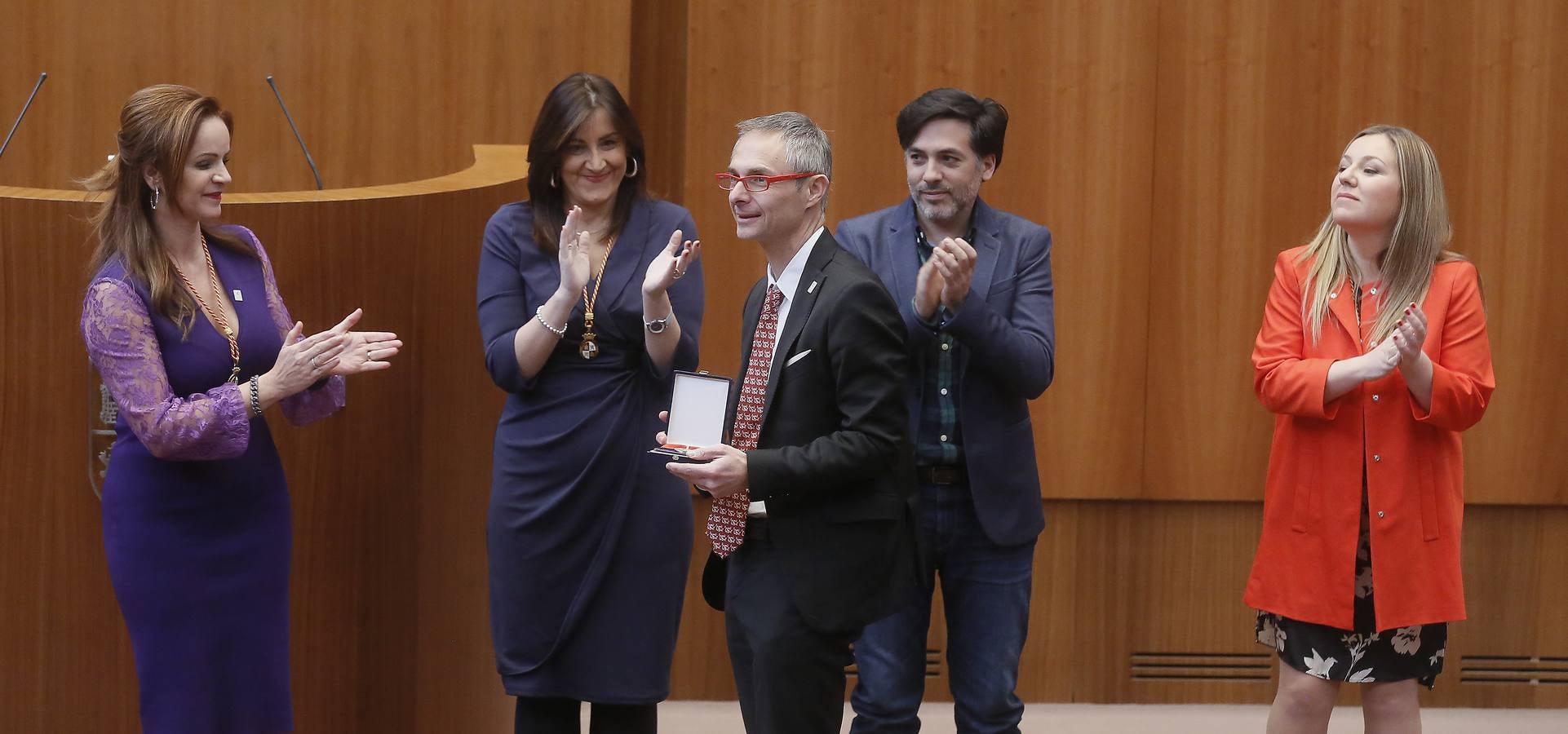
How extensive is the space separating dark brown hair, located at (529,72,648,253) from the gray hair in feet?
2.03

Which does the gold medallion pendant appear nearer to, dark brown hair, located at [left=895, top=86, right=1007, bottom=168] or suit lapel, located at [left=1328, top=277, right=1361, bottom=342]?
dark brown hair, located at [left=895, top=86, right=1007, bottom=168]

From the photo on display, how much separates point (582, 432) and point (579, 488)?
117 mm

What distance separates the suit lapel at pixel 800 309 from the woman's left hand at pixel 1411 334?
4.01ft

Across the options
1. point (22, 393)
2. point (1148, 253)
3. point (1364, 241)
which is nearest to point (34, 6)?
point (22, 393)

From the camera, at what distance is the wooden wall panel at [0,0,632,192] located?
5.02m

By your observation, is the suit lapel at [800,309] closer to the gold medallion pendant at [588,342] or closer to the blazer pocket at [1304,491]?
the gold medallion pendant at [588,342]

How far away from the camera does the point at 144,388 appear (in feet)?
10.2

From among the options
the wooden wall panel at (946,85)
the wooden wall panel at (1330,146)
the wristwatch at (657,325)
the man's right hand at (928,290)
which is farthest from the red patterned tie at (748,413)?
the wooden wall panel at (1330,146)

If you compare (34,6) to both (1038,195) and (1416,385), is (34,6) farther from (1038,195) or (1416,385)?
(1416,385)

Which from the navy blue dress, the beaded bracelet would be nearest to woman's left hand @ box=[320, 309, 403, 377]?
the beaded bracelet

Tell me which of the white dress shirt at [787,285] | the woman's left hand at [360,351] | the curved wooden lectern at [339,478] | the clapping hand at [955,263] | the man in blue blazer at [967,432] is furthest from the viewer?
the curved wooden lectern at [339,478]

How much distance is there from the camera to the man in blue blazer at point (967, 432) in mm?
3354

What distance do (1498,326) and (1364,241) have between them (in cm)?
173

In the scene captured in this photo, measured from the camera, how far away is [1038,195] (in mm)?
4977
